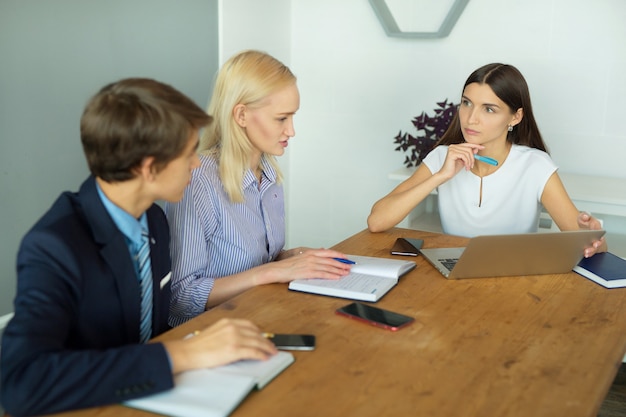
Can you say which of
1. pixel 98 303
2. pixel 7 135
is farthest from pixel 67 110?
pixel 98 303

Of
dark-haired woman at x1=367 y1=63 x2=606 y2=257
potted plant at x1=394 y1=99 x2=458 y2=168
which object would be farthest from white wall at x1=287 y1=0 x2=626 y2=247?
Result: dark-haired woman at x1=367 y1=63 x2=606 y2=257

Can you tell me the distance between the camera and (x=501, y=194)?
8.89 feet

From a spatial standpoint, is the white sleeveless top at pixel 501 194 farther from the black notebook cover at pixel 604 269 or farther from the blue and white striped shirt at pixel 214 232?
the blue and white striped shirt at pixel 214 232

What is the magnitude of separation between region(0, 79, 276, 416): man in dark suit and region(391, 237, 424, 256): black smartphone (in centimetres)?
87

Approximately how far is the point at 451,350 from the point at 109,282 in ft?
2.31

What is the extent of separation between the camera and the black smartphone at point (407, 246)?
229cm

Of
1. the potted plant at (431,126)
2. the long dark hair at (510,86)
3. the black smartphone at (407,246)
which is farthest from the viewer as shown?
the potted plant at (431,126)

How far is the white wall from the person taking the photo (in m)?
3.49

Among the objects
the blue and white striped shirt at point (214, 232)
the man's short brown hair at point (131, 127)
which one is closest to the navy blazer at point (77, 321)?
the man's short brown hair at point (131, 127)

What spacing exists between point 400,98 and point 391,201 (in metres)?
1.46

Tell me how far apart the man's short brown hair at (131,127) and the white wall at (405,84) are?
8.22 feet

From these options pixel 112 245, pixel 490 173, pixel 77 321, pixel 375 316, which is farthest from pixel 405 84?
pixel 77 321

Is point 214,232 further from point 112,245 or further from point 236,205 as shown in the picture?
point 112,245

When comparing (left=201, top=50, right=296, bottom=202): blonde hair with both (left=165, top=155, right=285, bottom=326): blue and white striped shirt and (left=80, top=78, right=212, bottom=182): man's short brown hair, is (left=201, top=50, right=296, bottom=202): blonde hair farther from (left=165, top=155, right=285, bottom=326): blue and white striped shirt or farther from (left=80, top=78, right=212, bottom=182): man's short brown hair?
(left=80, top=78, right=212, bottom=182): man's short brown hair
